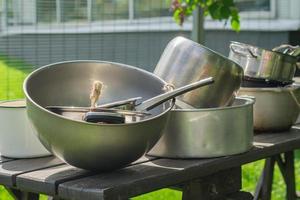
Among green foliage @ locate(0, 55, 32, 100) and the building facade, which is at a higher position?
the building facade

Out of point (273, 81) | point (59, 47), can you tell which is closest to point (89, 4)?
point (59, 47)

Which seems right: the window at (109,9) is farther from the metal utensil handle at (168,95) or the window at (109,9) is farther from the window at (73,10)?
the metal utensil handle at (168,95)

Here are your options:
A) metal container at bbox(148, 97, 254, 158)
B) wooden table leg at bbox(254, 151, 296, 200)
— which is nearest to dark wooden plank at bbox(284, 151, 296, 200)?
wooden table leg at bbox(254, 151, 296, 200)

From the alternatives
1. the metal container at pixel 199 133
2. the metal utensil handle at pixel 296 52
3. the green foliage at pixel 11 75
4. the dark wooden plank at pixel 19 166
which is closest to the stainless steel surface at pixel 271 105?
the metal utensil handle at pixel 296 52

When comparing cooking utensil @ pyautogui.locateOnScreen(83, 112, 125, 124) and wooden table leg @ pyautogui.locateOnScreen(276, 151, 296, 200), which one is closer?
cooking utensil @ pyautogui.locateOnScreen(83, 112, 125, 124)

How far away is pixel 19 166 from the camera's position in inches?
82.6

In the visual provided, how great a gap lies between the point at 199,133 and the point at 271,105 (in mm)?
621

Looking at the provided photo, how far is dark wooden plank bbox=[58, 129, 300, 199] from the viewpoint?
1.81 meters

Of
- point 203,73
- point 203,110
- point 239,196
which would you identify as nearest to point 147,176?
point 203,110

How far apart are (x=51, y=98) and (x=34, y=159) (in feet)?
0.65

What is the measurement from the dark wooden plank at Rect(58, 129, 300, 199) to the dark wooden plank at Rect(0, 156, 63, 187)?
0.21 metres

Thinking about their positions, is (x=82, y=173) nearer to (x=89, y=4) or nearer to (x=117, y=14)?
(x=89, y=4)

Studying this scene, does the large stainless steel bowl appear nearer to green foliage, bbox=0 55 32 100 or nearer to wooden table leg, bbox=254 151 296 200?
wooden table leg, bbox=254 151 296 200

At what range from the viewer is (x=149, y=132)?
6.33 feet
